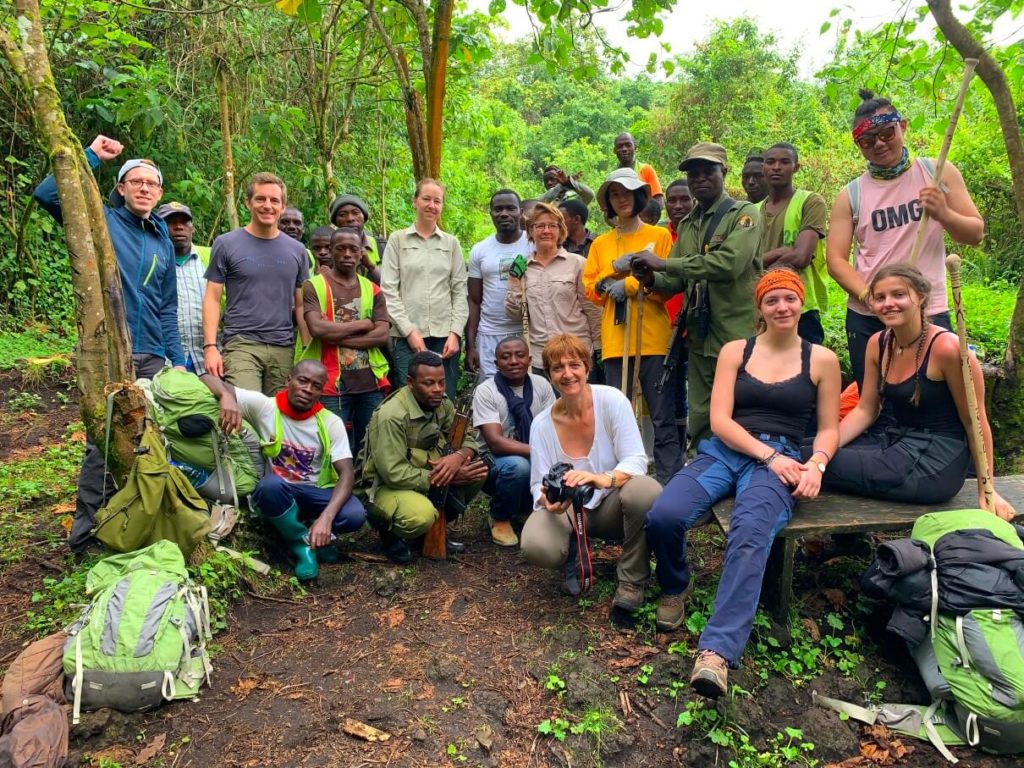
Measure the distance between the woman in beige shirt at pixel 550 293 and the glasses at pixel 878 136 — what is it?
201 centimetres

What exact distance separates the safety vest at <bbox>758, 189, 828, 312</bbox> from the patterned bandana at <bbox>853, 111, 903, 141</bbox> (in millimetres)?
759

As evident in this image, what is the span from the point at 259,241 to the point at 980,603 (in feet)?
15.2

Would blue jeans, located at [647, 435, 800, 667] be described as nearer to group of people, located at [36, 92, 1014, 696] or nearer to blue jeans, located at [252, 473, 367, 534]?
group of people, located at [36, 92, 1014, 696]

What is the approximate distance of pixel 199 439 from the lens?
433 centimetres

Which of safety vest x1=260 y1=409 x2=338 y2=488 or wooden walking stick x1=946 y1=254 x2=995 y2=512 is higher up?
wooden walking stick x1=946 y1=254 x2=995 y2=512

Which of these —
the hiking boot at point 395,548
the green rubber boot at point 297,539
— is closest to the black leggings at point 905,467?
the hiking boot at point 395,548

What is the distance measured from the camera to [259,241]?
16.1 ft

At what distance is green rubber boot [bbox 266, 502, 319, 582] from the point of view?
4355 mm

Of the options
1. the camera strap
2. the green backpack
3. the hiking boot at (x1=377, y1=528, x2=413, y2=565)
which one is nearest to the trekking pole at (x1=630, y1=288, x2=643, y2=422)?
the camera strap

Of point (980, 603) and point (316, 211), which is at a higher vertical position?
point (316, 211)

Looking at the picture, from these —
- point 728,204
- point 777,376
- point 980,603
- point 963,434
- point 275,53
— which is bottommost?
point 980,603

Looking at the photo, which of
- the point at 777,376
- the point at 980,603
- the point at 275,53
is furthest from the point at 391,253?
the point at 275,53

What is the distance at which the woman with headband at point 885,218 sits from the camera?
152 inches

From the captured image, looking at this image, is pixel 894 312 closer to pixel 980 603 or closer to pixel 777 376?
pixel 777 376
